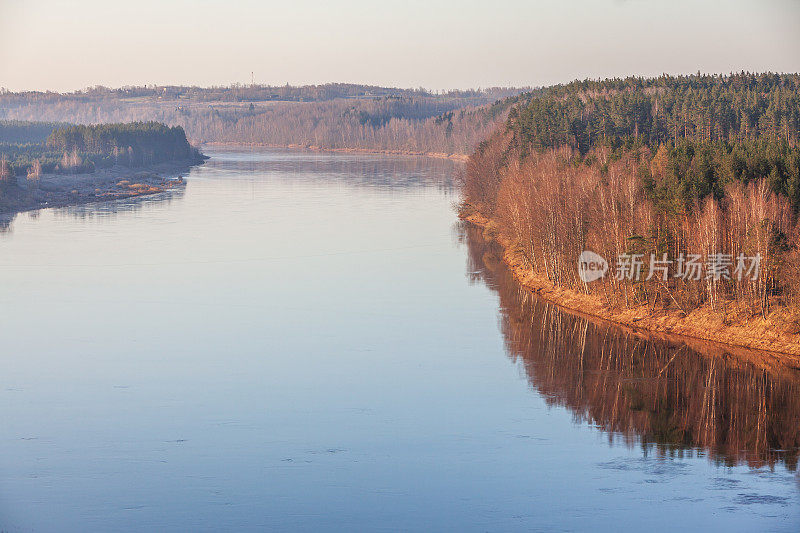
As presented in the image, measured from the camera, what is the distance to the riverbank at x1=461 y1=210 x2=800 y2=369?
1410 inches

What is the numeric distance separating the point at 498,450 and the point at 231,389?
1088 cm

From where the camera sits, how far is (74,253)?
60438 millimetres

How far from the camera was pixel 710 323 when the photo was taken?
3847 cm

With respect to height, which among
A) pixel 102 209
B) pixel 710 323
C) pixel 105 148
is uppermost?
pixel 105 148

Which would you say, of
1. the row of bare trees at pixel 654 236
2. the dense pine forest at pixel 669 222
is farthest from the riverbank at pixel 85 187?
the row of bare trees at pixel 654 236

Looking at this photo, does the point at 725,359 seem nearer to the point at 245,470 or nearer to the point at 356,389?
the point at 356,389

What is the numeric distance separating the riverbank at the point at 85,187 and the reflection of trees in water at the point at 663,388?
212 ft

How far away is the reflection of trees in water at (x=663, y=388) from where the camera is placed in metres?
28.4

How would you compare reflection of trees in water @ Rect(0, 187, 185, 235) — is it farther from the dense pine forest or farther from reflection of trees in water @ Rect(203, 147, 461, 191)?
the dense pine forest

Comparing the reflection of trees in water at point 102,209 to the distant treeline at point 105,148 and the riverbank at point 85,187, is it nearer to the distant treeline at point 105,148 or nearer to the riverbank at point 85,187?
the riverbank at point 85,187

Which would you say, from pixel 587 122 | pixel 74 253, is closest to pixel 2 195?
pixel 74 253

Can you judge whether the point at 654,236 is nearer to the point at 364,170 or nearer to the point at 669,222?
the point at 669,222

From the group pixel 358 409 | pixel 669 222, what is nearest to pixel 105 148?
pixel 669 222

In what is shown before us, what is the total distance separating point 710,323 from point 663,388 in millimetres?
6679
